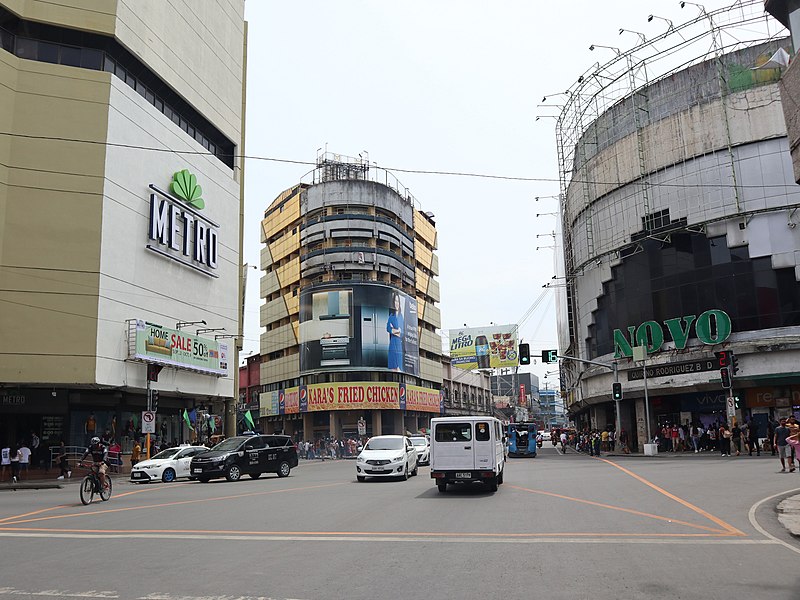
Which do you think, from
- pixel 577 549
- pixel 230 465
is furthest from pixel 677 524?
pixel 230 465

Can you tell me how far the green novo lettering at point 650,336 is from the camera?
144ft

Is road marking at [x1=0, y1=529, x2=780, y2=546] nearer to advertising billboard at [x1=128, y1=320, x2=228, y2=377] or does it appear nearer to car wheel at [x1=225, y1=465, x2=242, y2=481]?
car wheel at [x1=225, y1=465, x2=242, y2=481]

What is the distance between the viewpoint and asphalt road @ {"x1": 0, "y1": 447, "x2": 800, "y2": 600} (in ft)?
25.3

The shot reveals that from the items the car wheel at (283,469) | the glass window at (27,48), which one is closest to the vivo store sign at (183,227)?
the glass window at (27,48)

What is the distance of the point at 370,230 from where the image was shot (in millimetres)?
73875

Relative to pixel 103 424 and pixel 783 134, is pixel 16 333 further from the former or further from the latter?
pixel 783 134

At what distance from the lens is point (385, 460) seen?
25.0m

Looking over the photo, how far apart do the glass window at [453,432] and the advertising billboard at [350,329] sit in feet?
165

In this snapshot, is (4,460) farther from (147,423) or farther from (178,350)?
(178,350)

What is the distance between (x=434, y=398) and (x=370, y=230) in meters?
22.9

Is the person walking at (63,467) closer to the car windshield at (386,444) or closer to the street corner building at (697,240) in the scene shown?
the car windshield at (386,444)

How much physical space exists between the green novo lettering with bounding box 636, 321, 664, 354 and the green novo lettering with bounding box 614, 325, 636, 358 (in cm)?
79

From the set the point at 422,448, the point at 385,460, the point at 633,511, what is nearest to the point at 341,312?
the point at 422,448

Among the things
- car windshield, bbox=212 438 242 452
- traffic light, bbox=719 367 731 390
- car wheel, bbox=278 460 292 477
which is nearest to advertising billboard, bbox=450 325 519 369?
traffic light, bbox=719 367 731 390
